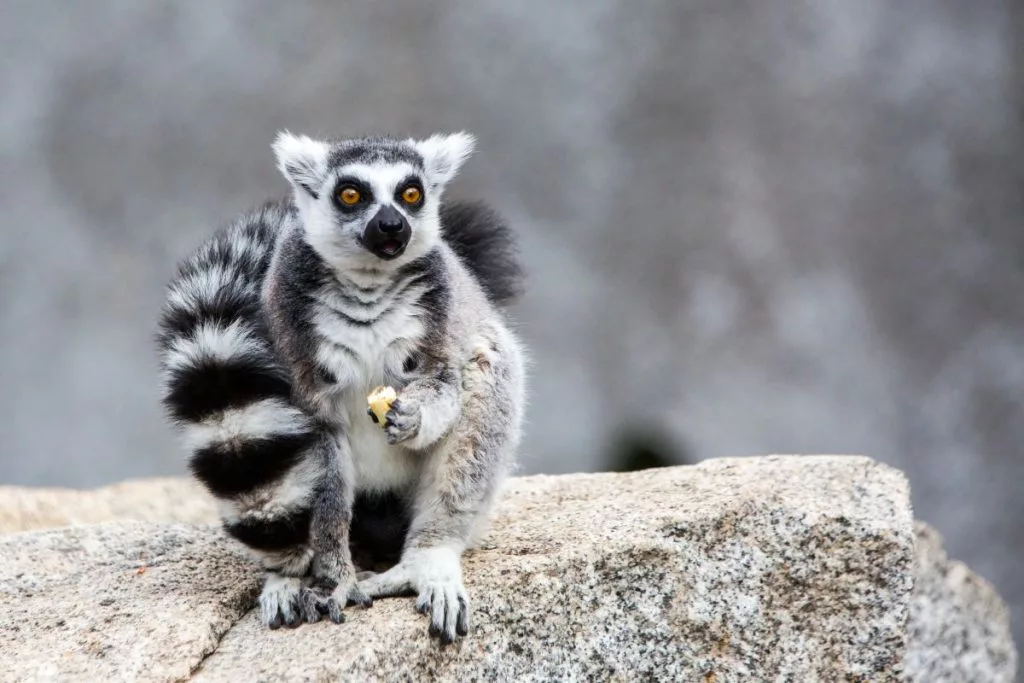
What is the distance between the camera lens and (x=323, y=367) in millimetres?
2631

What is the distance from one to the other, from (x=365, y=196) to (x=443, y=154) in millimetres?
366

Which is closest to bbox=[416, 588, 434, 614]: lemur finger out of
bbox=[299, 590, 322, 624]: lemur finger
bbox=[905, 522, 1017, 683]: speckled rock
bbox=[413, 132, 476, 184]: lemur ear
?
bbox=[299, 590, 322, 624]: lemur finger

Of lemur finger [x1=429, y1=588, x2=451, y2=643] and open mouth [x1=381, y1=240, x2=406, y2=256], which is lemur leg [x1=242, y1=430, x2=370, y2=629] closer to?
lemur finger [x1=429, y1=588, x2=451, y2=643]

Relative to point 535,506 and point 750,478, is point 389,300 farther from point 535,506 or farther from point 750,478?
point 750,478

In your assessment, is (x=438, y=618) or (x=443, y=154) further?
(x=443, y=154)

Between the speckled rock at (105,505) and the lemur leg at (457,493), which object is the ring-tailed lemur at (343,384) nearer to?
the lemur leg at (457,493)

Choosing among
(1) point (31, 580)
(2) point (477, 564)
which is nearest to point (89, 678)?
(1) point (31, 580)

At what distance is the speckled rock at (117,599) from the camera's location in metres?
2.37

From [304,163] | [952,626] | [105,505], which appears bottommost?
[952,626]

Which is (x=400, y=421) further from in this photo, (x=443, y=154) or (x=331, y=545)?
(x=443, y=154)

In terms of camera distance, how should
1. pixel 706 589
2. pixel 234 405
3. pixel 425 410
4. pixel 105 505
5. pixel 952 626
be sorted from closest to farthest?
1. pixel 234 405
2. pixel 425 410
3. pixel 706 589
4. pixel 952 626
5. pixel 105 505

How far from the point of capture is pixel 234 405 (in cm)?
248

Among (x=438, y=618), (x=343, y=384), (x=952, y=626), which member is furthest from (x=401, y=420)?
(x=952, y=626)

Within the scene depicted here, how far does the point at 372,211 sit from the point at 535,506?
108cm
